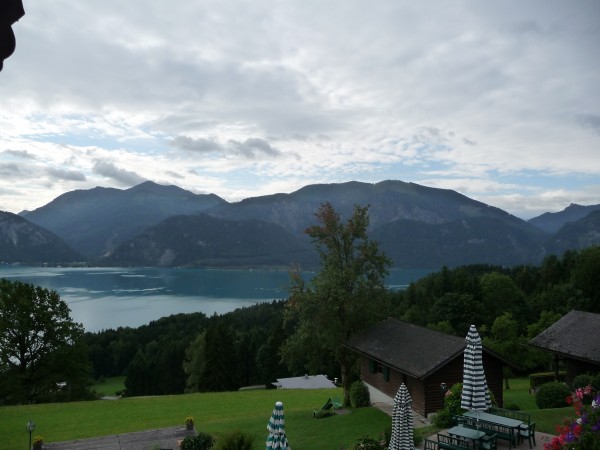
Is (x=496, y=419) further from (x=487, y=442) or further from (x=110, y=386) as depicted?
(x=110, y=386)

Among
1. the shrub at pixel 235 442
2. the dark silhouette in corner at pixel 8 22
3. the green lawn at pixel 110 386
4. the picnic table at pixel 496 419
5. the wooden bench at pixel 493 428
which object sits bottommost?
→ the green lawn at pixel 110 386

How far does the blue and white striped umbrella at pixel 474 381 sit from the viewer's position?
49.9 ft

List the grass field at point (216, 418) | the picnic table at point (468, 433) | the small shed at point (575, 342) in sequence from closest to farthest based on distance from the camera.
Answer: the picnic table at point (468, 433) → the grass field at point (216, 418) → the small shed at point (575, 342)

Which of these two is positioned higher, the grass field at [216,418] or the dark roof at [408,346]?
the dark roof at [408,346]

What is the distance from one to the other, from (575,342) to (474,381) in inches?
470

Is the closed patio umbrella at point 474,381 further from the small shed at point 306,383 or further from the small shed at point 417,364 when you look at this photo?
the small shed at point 306,383

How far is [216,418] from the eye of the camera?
26.9 meters

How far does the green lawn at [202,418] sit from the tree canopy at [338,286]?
406 cm

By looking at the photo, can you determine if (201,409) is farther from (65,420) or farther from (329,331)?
(329,331)

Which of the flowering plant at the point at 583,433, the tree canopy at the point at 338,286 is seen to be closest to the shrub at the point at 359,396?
the tree canopy at the point at 338,286

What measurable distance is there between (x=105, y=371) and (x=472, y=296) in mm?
65213

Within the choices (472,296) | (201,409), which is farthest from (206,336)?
(472,296)

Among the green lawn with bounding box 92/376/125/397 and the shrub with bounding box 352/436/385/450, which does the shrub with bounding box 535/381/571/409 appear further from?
the green lawn with bounding box 92/376/125/397

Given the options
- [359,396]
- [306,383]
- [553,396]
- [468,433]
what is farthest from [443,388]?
[306,383]
